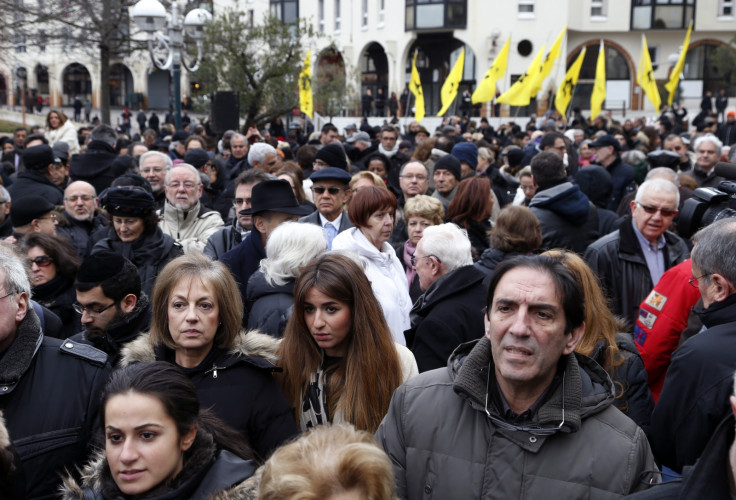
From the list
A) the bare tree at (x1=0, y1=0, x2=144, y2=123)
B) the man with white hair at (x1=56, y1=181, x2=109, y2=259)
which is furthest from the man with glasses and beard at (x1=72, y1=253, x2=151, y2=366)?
the bare tree at (x1=0, y1=0, x2=144, y2=123)

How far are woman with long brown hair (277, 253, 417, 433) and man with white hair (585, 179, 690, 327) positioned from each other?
2570 millimetres

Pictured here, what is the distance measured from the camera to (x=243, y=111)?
20156 millimetres

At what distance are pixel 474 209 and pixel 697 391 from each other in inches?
147

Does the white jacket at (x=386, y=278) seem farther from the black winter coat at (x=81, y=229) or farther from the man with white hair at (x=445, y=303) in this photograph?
the black winter coat at (x=81, y=229)

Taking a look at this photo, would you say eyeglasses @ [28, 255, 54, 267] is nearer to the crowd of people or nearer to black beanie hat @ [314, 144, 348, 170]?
the crowd of people

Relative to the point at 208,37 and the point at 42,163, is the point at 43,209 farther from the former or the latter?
the point at 208,37

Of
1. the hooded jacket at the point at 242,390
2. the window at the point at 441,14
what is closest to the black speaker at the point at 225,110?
the hooded jacket at the point at 242,390

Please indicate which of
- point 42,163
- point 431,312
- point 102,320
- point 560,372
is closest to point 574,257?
point 431,312

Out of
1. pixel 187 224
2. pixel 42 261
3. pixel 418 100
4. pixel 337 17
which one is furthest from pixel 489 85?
pixel 337 17

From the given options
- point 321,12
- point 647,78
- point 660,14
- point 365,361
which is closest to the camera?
point 365,361

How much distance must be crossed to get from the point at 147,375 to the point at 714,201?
3.61 meters

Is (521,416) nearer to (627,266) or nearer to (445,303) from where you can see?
(445,303)

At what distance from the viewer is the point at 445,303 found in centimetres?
452

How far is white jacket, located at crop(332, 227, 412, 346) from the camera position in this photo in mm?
4957
